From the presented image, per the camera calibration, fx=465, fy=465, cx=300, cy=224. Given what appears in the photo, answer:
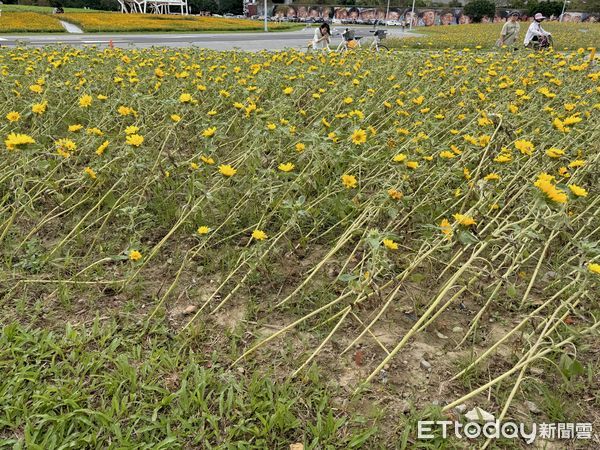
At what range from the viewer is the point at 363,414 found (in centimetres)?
158

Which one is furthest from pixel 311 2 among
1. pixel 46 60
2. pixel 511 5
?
pixel 46 60

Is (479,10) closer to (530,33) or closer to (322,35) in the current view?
(530,33)

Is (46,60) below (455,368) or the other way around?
the other way around

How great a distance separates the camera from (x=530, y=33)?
336 inches

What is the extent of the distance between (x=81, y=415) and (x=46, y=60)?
175 inches

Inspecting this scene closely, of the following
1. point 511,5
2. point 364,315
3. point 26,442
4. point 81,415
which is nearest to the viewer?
point 26,442

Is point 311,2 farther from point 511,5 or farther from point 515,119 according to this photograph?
point 515,119

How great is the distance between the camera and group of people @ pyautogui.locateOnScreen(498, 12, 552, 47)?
831cm

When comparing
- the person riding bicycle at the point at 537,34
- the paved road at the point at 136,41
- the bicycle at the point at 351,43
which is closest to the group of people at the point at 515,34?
the person riding bicycle at the point at 537,34

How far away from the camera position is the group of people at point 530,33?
8312 millimetres
